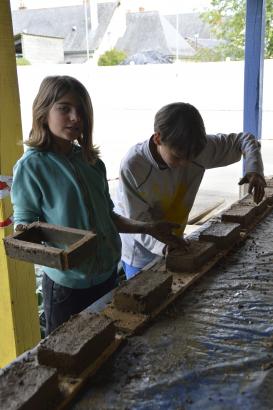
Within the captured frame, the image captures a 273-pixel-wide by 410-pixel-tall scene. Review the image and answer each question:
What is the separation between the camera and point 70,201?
74.1 inches

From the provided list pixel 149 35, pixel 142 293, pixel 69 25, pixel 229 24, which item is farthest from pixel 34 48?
pixel 142 293

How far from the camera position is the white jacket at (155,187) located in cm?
239

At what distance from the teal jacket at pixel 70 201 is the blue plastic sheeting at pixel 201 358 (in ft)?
1.38

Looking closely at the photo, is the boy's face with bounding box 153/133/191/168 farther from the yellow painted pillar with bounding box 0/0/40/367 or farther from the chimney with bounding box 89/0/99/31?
the chimney with bounding box 89/0/99/31

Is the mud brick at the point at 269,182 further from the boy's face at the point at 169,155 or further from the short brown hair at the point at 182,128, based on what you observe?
the short brown hair at the point at 182,128

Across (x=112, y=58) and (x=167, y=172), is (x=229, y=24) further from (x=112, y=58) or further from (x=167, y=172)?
(x=167, y=172)

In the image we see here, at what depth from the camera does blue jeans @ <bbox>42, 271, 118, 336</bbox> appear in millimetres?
2012

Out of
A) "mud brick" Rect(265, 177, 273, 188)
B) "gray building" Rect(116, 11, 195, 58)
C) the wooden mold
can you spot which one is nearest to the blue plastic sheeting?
the wooden mold

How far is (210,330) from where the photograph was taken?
1629mm

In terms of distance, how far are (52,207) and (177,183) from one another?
0.90m

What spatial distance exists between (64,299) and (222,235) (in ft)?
3.08

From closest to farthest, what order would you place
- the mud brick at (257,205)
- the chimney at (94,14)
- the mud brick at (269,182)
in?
the mud brick at (257,205)
the mud brick at (269,182)
the chimney at (94,14)

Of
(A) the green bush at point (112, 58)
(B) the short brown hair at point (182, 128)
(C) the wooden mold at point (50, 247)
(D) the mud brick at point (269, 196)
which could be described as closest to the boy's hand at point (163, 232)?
(B) the short brown hair at point (182, 128)

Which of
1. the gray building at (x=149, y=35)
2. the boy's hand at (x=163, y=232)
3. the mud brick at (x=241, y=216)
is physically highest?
the gray building at (x=149, y=35)
